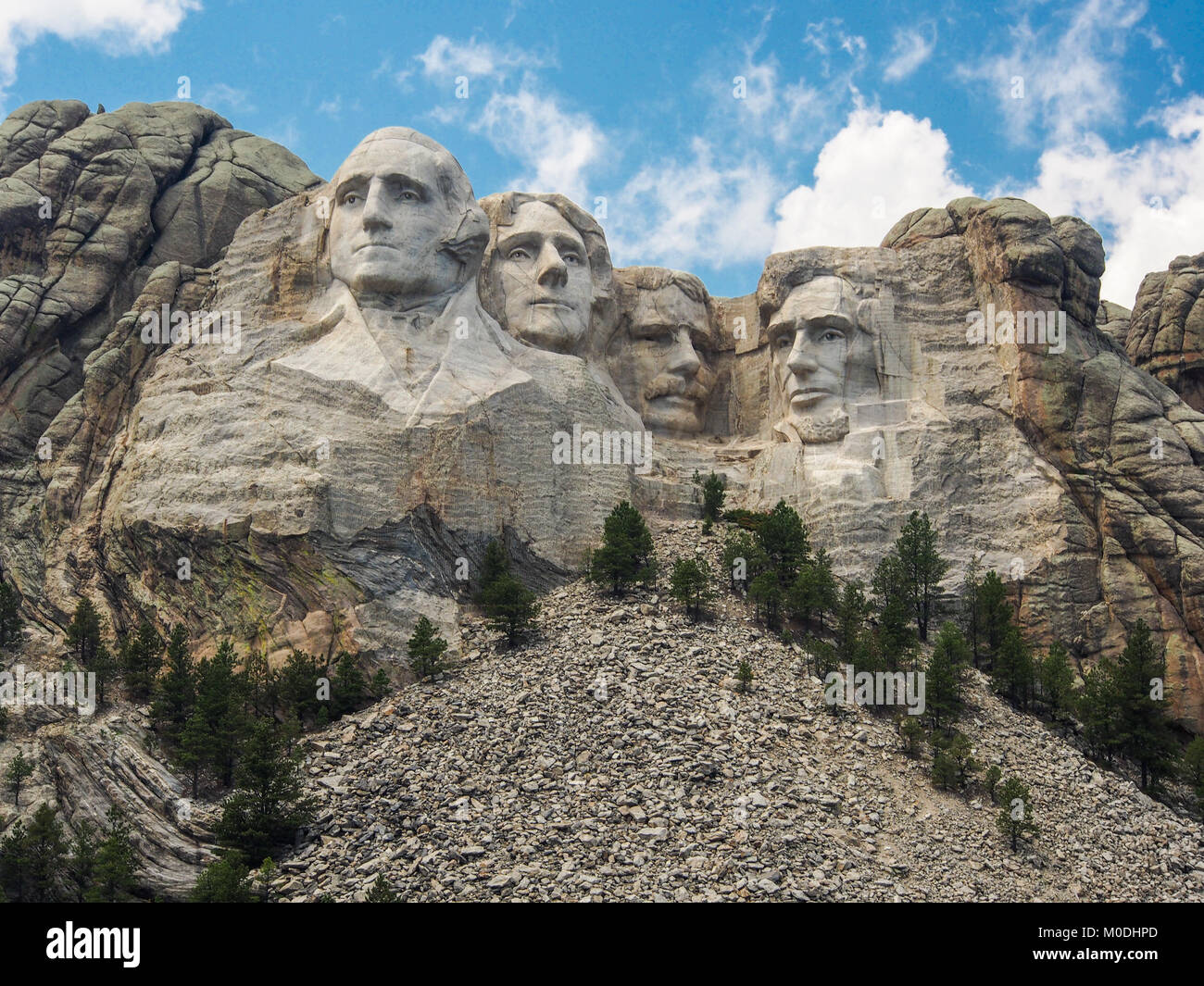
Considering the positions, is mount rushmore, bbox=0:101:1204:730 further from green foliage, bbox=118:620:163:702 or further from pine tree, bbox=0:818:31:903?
pine tree, bbox=0:818:31:903

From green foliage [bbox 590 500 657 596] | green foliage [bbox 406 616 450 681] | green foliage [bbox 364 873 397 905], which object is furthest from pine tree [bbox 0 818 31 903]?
green foliage [bbox 590 500 657 596]

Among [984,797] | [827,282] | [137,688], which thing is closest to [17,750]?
[137,688]

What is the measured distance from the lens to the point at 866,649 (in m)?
36.2

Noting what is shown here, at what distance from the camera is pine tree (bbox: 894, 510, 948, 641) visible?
1540 inches

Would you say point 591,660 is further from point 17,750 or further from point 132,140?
point 132,140

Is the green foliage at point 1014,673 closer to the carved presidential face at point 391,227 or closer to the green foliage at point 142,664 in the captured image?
the carved presidential face at point 391,227

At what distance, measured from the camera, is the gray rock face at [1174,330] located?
4812 centimetres

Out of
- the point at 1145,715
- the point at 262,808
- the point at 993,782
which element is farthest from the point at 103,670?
the point at 1145,715

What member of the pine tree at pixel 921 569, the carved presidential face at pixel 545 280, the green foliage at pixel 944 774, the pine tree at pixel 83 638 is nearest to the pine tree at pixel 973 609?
A: the pine tree at pixel 921 569

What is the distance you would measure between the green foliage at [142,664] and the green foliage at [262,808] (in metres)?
4.29

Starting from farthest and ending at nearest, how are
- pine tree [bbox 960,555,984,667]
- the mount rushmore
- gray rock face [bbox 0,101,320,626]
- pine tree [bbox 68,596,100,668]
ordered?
gray rock face [bbox 0,101,320,626]
pine tree [bbox 960,555,984,667]
the mount rushmore
pine tree [bbox 68,596,100,668]

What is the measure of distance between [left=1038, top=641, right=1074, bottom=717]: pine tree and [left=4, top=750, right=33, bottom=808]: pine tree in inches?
716

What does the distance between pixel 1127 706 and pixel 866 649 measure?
15.9ft

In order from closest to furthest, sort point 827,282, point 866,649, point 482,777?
point 482,777, point 866,649, point 827,282
